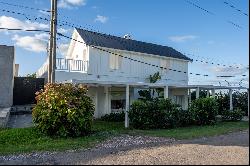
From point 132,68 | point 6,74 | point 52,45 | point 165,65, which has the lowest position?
point 6,74

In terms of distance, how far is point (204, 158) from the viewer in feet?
32.8

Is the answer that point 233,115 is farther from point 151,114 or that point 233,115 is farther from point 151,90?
point 151,114

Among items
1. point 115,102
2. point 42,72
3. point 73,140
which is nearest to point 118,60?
point 115,102

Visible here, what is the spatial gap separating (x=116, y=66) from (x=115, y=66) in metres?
0.09

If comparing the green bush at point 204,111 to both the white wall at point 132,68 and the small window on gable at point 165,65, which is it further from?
the small window on gable at point 165,65

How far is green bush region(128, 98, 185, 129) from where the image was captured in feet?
64.3

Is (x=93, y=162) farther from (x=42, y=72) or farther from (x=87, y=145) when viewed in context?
(x=42, y=72)

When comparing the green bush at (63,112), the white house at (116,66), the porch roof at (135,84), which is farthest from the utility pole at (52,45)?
the white house at (116,66)

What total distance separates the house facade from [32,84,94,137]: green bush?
248 inches

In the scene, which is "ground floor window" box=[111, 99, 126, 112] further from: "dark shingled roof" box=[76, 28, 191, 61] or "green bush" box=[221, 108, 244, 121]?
"green bush" box=[221, 108, 244, 121]

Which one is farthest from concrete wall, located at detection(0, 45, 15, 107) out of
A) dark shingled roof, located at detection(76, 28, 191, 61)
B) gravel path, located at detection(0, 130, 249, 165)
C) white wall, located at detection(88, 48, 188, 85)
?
gravel path, located at detection(0, 130, 249, 165)

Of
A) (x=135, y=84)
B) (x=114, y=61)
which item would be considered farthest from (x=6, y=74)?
(x=135, y=84)

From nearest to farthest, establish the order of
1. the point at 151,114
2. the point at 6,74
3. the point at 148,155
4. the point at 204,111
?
the point at 148,155 → the point at 151,114 → the point at 204,111 → the point at 6,74

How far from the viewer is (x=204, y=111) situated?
22391mm
